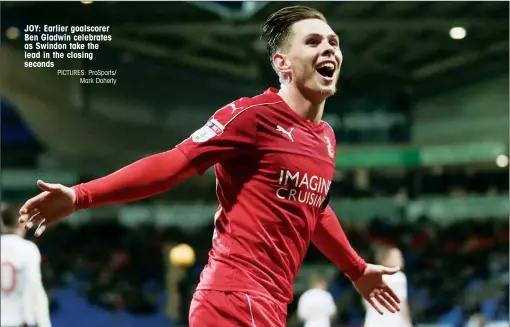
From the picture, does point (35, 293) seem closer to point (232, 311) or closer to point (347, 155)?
point (232, 311)

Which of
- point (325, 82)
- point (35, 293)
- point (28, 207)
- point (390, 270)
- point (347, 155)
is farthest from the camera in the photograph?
point (347, 155)

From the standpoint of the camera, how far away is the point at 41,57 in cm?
405

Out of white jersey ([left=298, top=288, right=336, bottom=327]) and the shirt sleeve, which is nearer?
the shirt sleeve

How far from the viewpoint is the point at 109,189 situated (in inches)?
67.1

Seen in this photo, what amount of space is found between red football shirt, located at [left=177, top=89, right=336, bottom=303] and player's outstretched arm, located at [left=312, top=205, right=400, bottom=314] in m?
0.28

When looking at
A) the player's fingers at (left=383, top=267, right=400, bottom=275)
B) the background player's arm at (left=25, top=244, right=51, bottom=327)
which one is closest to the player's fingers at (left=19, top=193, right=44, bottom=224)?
the player's fingers at (left=383, top=267, right=400, bottom=275)

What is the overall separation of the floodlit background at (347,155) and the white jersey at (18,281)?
3.20 m

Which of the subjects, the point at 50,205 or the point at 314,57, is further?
the point at 314,57

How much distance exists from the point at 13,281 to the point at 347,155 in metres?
6.01

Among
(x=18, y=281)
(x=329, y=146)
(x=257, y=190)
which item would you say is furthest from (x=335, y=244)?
(x=18, y=281)

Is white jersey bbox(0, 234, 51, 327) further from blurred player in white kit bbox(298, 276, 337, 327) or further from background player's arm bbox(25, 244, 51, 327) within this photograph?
blurred player in white kit bbox(298, 276, 337, 327)

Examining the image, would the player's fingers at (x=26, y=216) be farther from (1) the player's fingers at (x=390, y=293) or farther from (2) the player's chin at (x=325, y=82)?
(1) the player's fingers at (x=390, y=293)

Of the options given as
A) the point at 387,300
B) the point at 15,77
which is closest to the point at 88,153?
the point at 15,77

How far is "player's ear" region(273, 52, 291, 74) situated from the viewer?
2.08m
